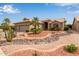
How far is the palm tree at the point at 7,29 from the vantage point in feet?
10.7

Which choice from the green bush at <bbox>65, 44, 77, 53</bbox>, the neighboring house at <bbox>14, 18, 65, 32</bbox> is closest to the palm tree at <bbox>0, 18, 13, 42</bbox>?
the neighboring house at <bbox>14, 18, 65, 32</bbox>

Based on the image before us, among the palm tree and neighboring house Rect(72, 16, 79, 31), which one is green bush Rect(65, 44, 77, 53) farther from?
the palm tree

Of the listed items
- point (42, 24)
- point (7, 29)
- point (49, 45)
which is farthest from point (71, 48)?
point (7, 29)

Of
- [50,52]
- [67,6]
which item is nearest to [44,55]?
[50,52]

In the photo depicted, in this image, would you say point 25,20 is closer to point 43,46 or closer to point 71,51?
point 43,46

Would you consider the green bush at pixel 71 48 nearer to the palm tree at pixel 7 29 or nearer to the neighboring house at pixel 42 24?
the neighboring house at pixel 42 24

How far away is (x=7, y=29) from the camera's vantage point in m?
3.27

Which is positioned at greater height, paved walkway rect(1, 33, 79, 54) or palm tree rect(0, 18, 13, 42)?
palm tree rect(0, 18, 13, 42)

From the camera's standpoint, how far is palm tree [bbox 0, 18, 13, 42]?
325cm

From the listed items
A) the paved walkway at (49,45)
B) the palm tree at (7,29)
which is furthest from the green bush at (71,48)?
the palm tree at (7,29)

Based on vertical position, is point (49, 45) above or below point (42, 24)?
below

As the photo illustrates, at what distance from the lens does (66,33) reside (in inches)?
129

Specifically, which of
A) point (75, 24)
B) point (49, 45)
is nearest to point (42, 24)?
point (49, 45)

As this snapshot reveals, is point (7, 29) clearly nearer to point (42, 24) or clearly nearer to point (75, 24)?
point (42, 24)
